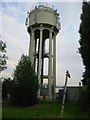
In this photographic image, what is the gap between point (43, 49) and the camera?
52312mm

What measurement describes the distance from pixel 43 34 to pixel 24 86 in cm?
1355

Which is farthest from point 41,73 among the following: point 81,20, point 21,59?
point 81,20

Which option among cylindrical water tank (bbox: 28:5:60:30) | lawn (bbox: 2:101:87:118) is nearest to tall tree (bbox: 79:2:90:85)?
lawn (bbox: 2:101:87:118)

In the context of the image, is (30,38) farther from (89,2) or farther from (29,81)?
(89,2)

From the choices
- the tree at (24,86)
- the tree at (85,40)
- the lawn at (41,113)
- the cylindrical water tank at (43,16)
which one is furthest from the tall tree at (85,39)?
the cylindrical water tank at (43,16)

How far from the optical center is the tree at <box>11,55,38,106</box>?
135 feet

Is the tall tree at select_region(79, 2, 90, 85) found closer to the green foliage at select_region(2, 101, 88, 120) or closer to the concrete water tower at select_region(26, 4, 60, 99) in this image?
the green foliage at select_region(2, 101, 88, 120)

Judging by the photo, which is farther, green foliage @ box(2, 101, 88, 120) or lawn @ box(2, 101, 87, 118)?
lawn @ box(2, 101, 87, 118)

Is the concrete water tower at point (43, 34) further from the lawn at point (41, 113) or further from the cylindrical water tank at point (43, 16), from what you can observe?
the lawn at point (41, 113)

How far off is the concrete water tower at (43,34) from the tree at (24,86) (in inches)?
201

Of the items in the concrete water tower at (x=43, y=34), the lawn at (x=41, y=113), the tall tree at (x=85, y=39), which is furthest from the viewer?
the concrete water tower at (x=43, y=34)

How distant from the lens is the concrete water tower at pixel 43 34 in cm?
4756

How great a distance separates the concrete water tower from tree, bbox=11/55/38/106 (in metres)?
5.10

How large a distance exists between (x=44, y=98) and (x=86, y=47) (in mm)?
17075
